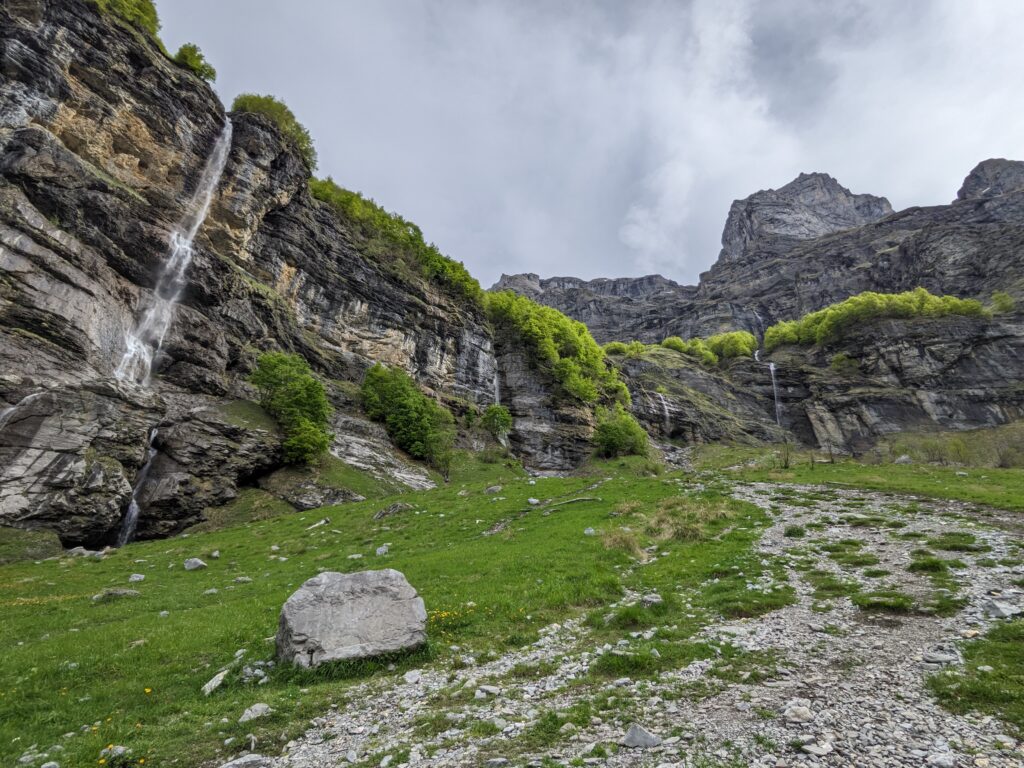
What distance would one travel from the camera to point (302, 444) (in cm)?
4325

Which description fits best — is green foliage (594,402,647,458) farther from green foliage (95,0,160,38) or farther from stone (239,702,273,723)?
green foliage (95,0,160,38)

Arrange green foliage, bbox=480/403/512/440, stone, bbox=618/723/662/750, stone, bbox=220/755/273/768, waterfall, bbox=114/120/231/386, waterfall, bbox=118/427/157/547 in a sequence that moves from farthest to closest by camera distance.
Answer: green foliage, bbox=480/403/512/440
waterfall, bbox=114/120/231/386
waterfall, bbox=118/427/157/547
stone, bbox=220/755/273/768
stone, bbox=618/723/662/750

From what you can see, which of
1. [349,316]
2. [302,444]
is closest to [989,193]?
[349,316]

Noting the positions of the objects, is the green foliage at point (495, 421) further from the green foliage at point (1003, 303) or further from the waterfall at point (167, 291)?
the green foliage at point (1003, 303)

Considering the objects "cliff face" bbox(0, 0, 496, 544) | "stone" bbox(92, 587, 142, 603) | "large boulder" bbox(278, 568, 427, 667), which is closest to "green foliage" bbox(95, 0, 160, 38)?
"cliff face" bbox(0, 0, 496, 544)

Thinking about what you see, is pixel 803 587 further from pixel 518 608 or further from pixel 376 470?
pixel 376 470

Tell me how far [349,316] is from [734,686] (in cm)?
7395

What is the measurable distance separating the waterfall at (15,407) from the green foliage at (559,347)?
71400mm

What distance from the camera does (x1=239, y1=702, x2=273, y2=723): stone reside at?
7.91 metres

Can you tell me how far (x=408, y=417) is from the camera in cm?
5978

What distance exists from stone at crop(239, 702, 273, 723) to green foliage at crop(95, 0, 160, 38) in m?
83.8

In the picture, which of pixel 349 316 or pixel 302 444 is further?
pixel 349 316

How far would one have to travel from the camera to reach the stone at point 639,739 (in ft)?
20.3

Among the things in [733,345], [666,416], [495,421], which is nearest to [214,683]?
[495,421]
